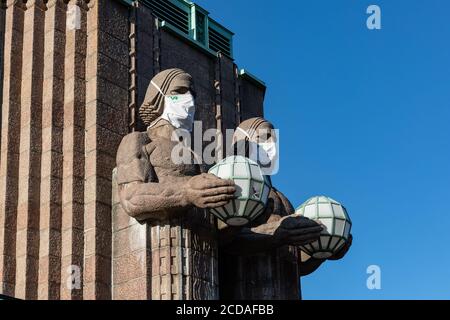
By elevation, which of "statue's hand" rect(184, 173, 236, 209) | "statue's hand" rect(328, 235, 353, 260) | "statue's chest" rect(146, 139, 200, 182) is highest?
"statue's chest" rect(146, 139, 200, 182)

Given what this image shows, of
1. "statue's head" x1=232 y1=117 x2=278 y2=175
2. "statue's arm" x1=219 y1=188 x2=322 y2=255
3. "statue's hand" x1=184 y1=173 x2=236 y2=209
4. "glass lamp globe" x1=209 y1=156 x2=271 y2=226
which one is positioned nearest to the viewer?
"statue's hand" x1=184 y1=173 x2=236 y2=209

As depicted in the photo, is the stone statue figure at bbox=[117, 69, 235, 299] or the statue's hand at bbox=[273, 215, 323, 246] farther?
the statue's hand at bbox=[273, 215, 323, 246]

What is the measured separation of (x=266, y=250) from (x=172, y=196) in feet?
8.16

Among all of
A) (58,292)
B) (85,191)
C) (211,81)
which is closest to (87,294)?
(58,292)

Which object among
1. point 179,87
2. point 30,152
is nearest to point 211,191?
point 179,87

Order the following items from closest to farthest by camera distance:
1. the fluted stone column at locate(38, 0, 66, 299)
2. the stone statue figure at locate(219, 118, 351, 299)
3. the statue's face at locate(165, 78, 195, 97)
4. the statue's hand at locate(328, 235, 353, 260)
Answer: the fluted stone column at locate(38, 0, 66, 299) → the statue's face at locate(165, 78, 195, 97) → the stone statue figure at locate(219, 118, 351, 299) → the statue's hand at locate(328, 235, 353, 260)

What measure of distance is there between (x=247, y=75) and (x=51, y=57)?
4.84m

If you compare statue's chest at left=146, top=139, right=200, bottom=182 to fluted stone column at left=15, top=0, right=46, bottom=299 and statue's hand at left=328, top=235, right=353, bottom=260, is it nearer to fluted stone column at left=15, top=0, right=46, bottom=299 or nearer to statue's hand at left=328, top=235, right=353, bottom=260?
fluted stone column at left=15, top=0, right=46, bottom=299

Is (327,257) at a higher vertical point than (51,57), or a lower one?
lower

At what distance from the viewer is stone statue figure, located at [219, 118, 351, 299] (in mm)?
17859

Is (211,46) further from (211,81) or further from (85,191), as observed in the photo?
(85,191)

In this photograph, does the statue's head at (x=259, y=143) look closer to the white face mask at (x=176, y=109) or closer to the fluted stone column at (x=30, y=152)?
the white face mask at (x=176, y=109)

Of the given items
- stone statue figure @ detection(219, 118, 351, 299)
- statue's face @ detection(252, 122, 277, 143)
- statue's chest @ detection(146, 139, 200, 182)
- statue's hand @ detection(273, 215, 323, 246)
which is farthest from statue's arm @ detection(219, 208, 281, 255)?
statue's face @ detection(252, 122, 277, 143)
